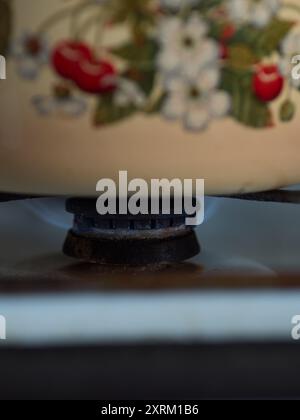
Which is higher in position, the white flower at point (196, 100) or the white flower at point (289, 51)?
the white flower at point (289, 51)

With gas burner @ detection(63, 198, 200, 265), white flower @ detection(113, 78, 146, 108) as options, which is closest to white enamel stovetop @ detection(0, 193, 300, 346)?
gas burner @ detection(63, 198, 200, 265)

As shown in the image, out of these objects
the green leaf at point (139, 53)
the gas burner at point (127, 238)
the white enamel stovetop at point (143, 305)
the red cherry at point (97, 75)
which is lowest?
the white enamel stovetop at point (143, 305)

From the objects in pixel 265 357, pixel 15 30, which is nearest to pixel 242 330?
pixel 265 357

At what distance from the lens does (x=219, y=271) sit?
59 cm

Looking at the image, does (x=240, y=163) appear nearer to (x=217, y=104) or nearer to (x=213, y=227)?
(x=217, y=104)

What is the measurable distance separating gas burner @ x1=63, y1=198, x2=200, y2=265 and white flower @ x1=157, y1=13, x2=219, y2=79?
0.41ft

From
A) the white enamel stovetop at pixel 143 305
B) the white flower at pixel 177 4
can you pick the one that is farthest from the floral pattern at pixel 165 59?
the white enamel stovetop at pixel 143 305

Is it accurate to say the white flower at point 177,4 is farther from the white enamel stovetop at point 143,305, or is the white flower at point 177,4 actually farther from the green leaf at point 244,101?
the white enamel stovetop at point 143,305

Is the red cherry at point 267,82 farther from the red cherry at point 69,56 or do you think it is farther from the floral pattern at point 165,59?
the red cherry at point 69,56

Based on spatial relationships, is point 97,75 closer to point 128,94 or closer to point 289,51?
point 128,94

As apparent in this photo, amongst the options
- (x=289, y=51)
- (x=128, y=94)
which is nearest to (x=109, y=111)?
(x=128, y=94)

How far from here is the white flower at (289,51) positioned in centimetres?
54
